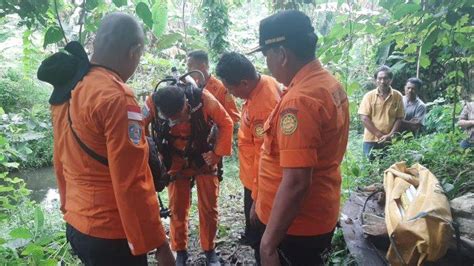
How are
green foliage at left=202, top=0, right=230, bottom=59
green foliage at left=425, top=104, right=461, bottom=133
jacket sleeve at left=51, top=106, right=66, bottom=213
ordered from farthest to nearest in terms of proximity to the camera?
green foliage at left=202, top=0, right=230, bottom=59
green foliage at left=425, top=104, right=461, bottom=133
jacket sleeve at left=51, top=106, right=66, bottom=213

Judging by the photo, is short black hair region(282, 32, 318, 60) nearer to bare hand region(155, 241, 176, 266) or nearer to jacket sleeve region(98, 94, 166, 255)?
jacket sleeve region(98, 94, 166, 255)

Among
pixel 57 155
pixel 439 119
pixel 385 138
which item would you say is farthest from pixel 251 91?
pixel 439 119

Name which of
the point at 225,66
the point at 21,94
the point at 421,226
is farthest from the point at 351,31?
the point at 21,94

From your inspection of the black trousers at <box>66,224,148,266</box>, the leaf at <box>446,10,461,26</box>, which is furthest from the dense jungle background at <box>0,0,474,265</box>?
the black trousers at <box>66,224,148,266</box>

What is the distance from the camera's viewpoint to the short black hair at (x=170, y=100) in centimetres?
314

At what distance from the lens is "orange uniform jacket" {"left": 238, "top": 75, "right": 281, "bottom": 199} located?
119 inches

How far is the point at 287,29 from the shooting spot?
5.73 ft

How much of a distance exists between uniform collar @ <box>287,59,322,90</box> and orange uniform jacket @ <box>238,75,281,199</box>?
1.21 m

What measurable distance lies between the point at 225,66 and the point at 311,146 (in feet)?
5.32

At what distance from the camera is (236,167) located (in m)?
8.64

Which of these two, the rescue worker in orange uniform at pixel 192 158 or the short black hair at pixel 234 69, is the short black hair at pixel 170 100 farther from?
the short black hair at pixel 234 69

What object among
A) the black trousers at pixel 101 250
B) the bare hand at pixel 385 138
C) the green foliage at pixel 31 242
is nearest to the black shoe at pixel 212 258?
the green foliage at pixel 31 242

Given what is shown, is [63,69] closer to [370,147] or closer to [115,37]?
[115,37]

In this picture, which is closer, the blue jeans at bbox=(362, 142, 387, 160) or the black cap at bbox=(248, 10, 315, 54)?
the black cap at bbox=(248, 10, 315, 54)
